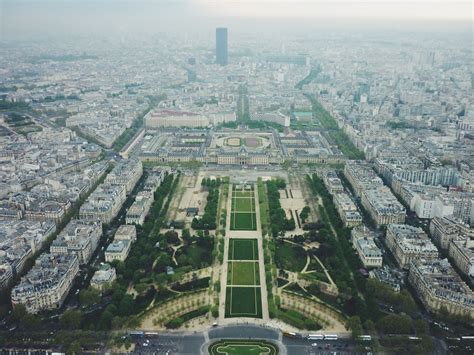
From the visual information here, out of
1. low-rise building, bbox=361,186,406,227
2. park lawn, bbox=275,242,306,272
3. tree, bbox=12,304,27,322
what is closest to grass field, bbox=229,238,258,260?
park lawn, bbox=275,242,306,272

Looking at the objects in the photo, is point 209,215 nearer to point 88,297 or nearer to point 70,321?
point 88,297

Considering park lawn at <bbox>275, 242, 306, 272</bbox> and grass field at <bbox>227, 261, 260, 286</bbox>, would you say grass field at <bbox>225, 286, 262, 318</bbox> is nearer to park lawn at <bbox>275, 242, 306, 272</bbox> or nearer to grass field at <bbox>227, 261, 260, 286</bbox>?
grass field at <bbox>227, 261, 260, 286</bbox>

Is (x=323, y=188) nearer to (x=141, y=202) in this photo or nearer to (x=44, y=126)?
(x=141, y=202)

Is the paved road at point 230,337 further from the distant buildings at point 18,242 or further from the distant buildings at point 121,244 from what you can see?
the distant buildings at point 18,242

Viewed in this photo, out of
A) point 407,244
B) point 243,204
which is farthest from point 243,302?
point 243,204

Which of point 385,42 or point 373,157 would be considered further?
point 385,42

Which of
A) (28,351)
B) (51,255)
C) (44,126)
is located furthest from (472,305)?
(44,126)

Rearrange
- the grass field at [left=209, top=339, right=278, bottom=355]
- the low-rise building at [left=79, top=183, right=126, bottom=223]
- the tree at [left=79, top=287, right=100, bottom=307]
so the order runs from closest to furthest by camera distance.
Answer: the grass field at [left=209, top=339, right=278, bottom=355], the tree at [left=79, top=287, right=100, bottom=307], the low-rise building at [left=79, top=183, right=126, bottom=223]
